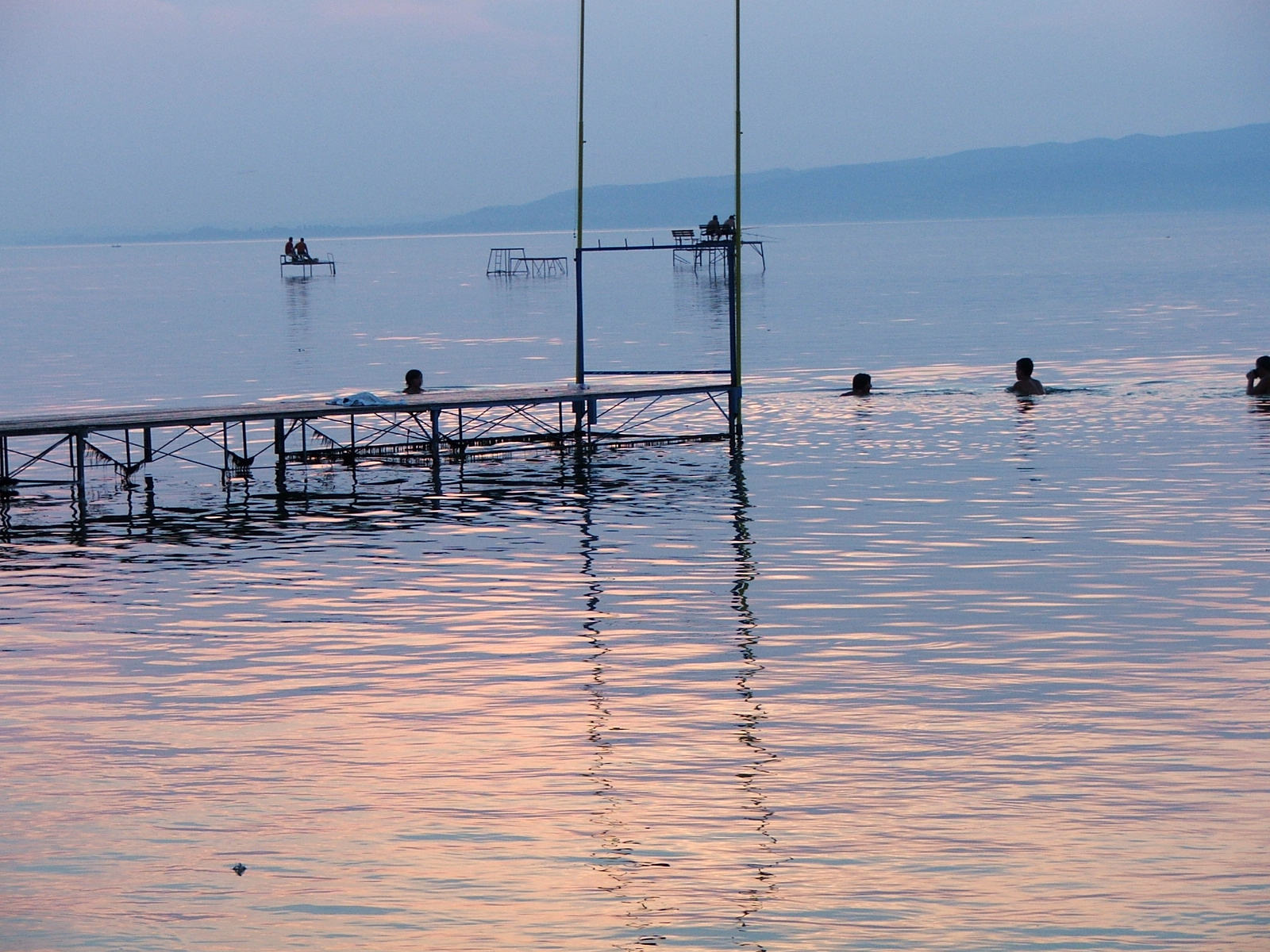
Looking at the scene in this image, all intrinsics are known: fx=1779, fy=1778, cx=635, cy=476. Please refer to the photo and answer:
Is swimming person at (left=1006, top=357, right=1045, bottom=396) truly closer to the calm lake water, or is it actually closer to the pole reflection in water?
the calm lake water

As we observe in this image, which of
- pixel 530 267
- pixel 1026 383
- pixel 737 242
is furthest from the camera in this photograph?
pixel 530 267

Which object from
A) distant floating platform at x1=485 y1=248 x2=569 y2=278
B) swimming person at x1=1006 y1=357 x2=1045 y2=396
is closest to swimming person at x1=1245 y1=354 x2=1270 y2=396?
swimming person at x1=1006 y1=357 x2=1045 y2=396

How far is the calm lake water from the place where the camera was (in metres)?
9.21

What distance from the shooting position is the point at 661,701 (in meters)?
13.2

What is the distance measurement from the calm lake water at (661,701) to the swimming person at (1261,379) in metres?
6.13

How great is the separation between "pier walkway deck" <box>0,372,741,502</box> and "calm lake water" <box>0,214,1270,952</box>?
37.1 inches

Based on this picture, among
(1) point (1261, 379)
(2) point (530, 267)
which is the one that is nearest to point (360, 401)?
(1) point (1261, 379)

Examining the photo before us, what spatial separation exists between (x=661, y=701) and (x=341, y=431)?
75.0ft

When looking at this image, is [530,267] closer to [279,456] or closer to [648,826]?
[279,456]

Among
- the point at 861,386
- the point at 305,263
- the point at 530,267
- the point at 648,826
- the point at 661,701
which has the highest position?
the point at 530,267

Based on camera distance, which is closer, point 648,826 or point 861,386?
point 648,826

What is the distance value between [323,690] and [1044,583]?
7.40 meters

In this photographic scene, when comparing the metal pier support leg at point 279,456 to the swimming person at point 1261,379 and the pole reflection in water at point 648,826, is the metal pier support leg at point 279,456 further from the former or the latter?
the swimming person at point 1261,379

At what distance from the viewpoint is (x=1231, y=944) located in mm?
8461
